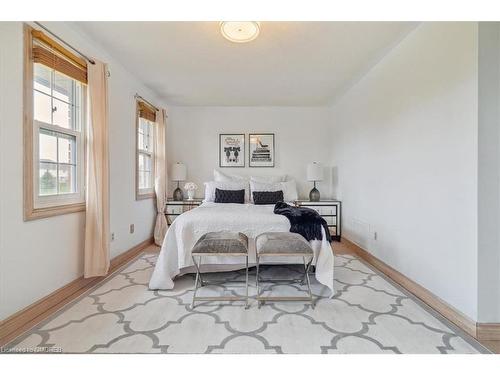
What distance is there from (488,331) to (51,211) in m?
3.30

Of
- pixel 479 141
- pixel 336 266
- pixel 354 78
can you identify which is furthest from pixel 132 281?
pixel 354 78

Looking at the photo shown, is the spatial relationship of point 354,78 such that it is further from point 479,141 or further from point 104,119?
point 104,119

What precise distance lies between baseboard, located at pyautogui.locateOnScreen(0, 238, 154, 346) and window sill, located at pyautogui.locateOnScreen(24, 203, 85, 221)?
648 millimetres

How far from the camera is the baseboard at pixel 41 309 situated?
1682mm

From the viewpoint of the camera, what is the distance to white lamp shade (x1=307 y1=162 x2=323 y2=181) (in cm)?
463

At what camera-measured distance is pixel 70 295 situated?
7.50 ft

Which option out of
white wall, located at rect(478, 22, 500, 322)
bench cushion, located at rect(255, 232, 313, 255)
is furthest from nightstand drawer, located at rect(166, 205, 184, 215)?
white wall, located at rect(478, 22, 500, 322)

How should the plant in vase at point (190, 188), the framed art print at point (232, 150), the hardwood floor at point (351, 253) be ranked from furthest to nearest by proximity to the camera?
the framed art print at point (232, 150), the plant in vase at point (190, 188), the hardwood floor at point (351, 253)

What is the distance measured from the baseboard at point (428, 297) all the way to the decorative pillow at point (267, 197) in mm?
1555

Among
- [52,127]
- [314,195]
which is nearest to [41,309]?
[52,127]

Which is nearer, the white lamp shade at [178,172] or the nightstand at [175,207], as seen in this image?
the nightstand at [175,207]

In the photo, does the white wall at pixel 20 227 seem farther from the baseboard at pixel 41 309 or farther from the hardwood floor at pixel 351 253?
the hardwood floor at pixel 351 253

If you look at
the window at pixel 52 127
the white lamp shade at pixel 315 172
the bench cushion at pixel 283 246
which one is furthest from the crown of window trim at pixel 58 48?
the white lamp shade at pixel 315 172

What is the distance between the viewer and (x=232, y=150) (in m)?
5.02
